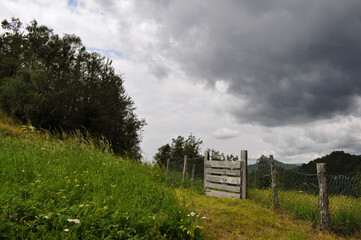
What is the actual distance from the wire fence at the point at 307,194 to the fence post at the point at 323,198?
0.18m

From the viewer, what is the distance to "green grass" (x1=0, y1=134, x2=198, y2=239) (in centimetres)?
341

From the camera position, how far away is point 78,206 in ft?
13.6

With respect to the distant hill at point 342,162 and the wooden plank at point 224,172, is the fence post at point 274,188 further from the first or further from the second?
the distant hill at point 342,162

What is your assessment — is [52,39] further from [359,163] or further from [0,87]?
[359,163]

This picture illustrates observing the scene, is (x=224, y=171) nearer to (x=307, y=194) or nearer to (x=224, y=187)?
(x=224, y=187)

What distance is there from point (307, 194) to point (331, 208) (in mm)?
652

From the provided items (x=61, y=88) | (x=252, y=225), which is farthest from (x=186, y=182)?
(x=61, y=88)

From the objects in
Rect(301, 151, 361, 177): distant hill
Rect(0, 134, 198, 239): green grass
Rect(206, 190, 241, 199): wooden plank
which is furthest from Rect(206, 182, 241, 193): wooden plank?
Rect(301, 151, 361, 177): distant hill

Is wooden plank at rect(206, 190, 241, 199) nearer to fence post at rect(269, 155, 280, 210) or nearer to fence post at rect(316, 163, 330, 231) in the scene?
fence post at rect(269, 155, 280, 210)

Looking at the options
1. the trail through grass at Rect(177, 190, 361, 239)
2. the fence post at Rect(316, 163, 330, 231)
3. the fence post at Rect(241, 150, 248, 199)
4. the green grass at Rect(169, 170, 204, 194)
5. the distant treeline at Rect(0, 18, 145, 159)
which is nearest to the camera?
the trail through grass at Rect(177, 190, 361, 239)

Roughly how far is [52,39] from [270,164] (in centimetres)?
2940

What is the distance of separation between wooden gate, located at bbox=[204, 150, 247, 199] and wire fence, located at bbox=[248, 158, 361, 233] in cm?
44

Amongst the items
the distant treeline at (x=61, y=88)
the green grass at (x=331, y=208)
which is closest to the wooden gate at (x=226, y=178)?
the green grass at (x=331, y=208)

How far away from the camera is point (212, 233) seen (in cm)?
500
